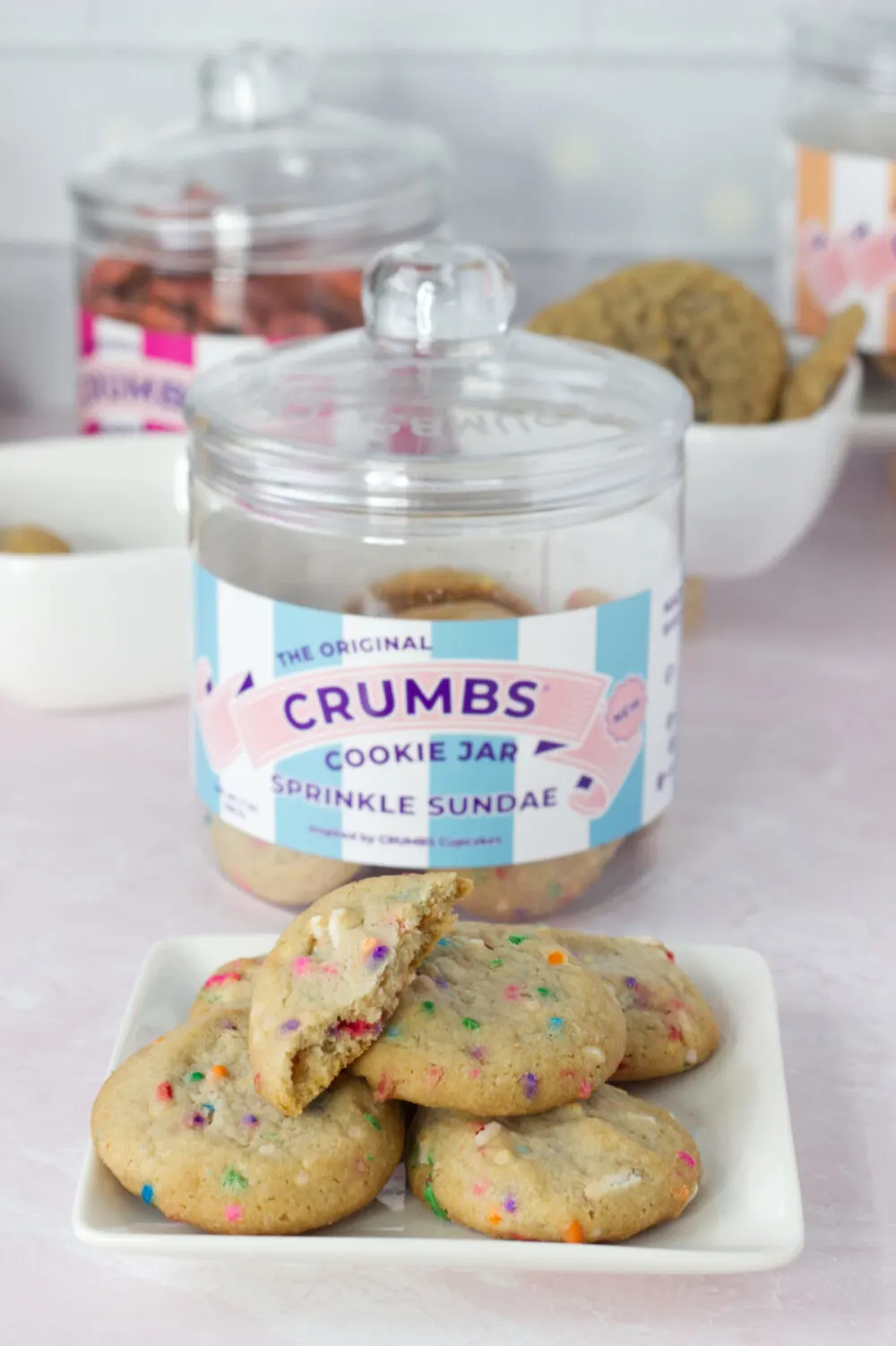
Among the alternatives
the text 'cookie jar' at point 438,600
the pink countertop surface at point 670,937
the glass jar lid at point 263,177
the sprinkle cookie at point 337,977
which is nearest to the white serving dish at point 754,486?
the pink countertop surface at point 670,937

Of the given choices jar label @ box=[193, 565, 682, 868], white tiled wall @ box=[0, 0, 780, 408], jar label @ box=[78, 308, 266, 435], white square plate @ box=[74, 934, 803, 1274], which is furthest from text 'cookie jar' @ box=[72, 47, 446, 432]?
white square plate @ box=[74, 934, 803, 1274]

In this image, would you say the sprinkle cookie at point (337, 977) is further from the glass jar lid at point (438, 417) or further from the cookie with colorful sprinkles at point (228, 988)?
the glass jar lid at point (438, 417)

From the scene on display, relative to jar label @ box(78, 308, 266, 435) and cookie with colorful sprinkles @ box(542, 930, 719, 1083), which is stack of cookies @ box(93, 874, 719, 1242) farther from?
jar label @ box(78, 308, 266, 435)

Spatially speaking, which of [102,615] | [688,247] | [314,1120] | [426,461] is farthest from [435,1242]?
[688,247]

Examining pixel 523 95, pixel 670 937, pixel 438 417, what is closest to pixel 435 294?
pixel 438 417

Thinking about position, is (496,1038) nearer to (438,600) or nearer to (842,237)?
(438,600)

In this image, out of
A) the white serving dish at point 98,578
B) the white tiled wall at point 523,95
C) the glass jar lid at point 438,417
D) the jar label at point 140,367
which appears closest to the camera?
the glass jar lid at point 438,417

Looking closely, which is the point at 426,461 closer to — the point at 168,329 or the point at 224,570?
the point at 224,570
